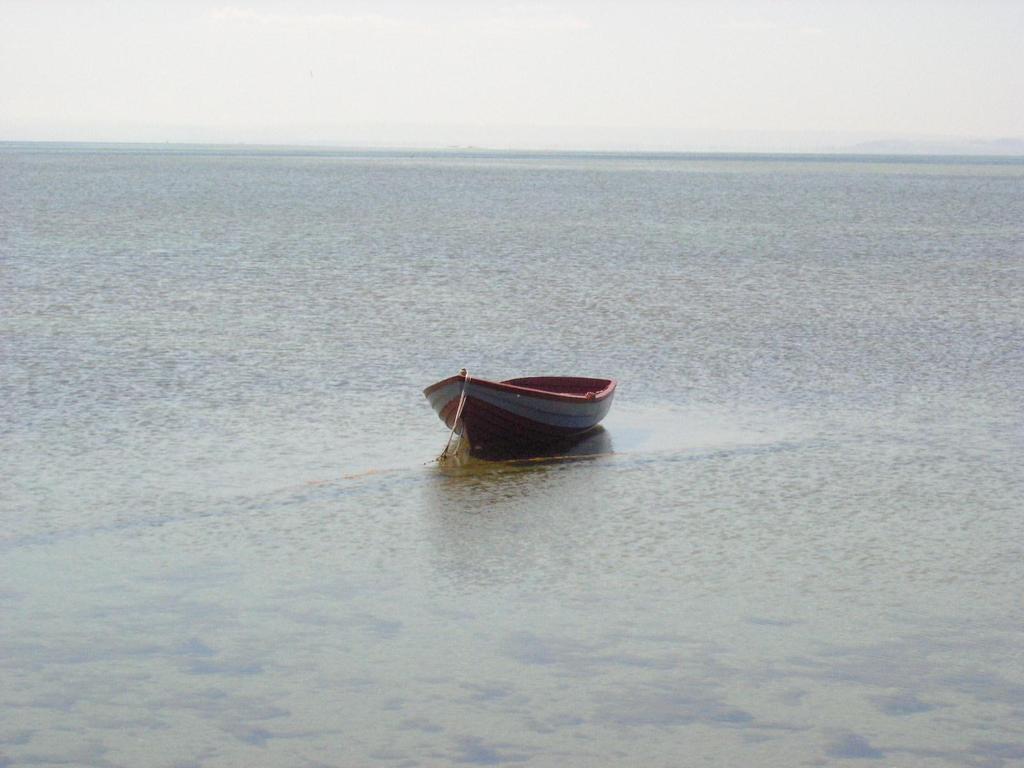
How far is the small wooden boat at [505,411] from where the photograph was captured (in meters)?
19.2

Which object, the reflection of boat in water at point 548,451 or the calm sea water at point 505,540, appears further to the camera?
the reflection of boat in water at point 548,451

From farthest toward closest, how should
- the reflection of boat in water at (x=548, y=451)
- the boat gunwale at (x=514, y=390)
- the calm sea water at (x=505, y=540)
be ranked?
the reflection of boat in water at (x=548, y=451) → the boat gunwale at (x=514, y=390) → the calm sea water at (x=505, y=540)

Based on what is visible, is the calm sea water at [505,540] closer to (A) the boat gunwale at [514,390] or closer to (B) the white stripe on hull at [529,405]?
(B) the white stripe on hull at [529,405]

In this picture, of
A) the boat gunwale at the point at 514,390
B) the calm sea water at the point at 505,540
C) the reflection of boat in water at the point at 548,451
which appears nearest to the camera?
the calm sea water at the point at 505,540

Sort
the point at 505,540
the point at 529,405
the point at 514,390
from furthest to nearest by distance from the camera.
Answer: the point at 529,405
the point at 514,390
the point at 505,540

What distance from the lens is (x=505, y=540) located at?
15.3 meters

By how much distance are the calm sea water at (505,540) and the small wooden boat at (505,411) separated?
2.23 feet

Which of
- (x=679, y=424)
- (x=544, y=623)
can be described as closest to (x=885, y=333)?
Result: (x=679, y=424)

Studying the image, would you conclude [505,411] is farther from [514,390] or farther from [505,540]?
[505,540]

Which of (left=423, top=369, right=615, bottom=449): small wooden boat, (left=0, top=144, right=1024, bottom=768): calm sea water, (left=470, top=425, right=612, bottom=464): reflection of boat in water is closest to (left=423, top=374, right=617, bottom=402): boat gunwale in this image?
(left=423, top=369, right=615, bottom=449): small wooden boat

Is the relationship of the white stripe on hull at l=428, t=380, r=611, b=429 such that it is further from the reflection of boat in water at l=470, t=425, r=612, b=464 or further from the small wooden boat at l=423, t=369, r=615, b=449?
the reflection of boat in water at l=470, t=425, r=612, b=464

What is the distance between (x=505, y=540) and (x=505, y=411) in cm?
421

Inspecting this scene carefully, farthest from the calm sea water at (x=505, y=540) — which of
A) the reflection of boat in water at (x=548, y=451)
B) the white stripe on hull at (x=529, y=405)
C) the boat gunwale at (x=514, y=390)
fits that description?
the boat gunwale at (x=514, y=390)

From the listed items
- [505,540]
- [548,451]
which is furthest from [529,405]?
[505,540]
